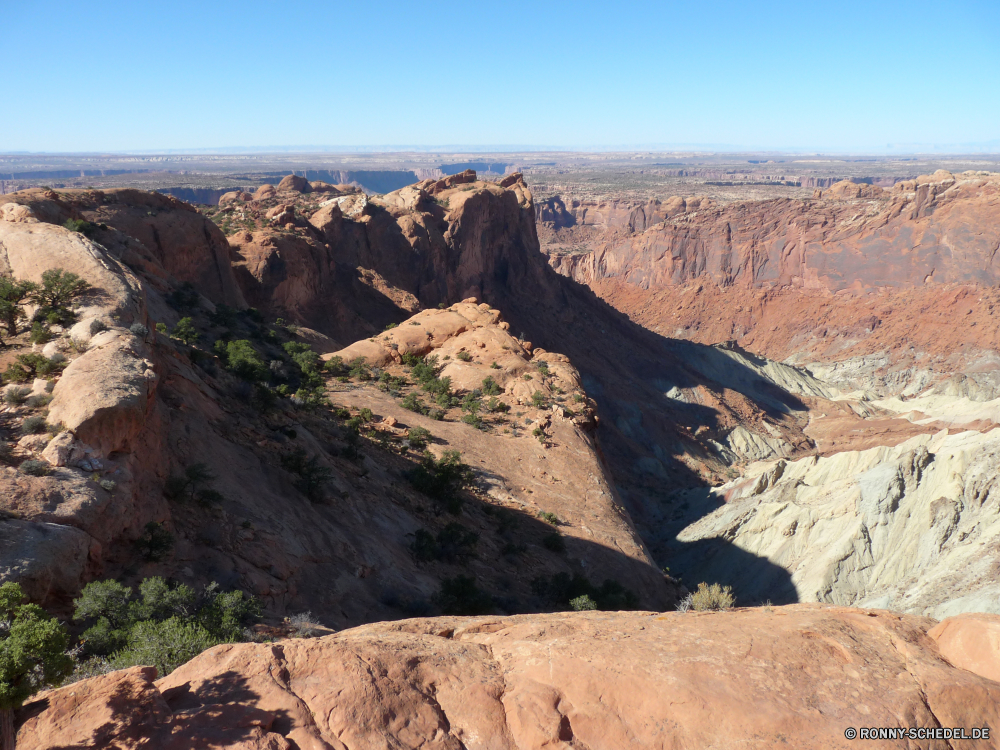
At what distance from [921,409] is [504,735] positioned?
60608mm

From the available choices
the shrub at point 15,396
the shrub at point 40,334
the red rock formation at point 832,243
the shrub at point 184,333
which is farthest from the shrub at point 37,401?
the red rock formation at point 832,243

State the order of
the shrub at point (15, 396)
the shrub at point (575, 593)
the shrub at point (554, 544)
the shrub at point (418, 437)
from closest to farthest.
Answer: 1. the shrub at point (15, 396)
2. the shrub at point (575, 593)
3. the shrub at point (554, 544)
4. the shrub at point (418, 437)

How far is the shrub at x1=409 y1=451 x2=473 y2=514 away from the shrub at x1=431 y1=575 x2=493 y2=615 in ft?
15.4

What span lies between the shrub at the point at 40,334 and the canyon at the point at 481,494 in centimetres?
40

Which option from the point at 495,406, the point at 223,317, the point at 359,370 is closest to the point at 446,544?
the point at 495,406

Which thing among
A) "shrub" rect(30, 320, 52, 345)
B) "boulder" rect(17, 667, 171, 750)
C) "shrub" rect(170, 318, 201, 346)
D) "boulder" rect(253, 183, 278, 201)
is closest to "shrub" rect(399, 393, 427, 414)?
"shrub" rect(170, 318, 201, 346)

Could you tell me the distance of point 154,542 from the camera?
10.3m

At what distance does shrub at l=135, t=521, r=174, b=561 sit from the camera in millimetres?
10203

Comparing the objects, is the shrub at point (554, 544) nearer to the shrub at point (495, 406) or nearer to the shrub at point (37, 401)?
the shrub at point (495, 406)

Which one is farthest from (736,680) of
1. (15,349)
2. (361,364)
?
(361,364)

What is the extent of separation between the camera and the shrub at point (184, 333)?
72.3 feet

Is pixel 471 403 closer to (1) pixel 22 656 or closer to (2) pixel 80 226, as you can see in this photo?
(2) pixel 80 226

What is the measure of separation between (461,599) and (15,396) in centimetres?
965

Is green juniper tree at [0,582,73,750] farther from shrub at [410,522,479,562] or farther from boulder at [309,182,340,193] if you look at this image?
boulder at [309,182,340,193]
